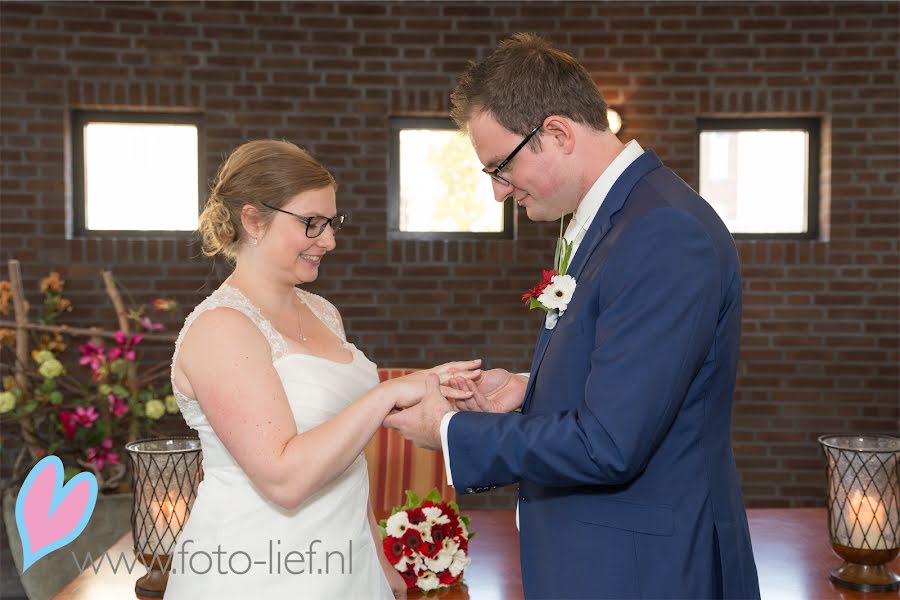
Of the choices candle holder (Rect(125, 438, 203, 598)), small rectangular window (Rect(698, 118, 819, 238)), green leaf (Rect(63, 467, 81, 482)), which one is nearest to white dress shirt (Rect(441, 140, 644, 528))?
candle holder (Rect(125, 438, 203, 598))

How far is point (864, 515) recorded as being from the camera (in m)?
2.00

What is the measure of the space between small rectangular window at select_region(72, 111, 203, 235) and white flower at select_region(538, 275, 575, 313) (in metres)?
3.34

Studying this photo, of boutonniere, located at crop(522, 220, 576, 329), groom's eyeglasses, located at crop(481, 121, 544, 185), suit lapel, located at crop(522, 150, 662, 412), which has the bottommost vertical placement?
boutonniere, located at crop(522, 220, 576, 329)

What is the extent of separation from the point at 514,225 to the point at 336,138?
1.01 metres

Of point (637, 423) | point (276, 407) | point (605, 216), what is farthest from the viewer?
point (276, 407)

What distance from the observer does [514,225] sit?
183 inches

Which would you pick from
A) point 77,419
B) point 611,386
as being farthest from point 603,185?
point 77,419

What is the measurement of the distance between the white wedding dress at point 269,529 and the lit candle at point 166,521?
0.07 metres

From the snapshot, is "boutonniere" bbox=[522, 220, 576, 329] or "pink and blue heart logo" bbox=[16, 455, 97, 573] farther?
"pink and blue heart logo" bbox=[16, 455, 97, 573]

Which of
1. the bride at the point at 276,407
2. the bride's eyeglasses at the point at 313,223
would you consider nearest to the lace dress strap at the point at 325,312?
the bride at the point at 276,407

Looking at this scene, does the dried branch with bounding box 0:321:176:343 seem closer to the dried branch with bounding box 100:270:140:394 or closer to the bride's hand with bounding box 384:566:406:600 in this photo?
the dried branch with bounding box 100:270:140:394

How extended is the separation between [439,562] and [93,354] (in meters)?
2.71

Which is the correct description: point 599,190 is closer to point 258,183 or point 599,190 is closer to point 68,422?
point 258,183

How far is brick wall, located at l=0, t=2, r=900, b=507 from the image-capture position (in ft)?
14.7
